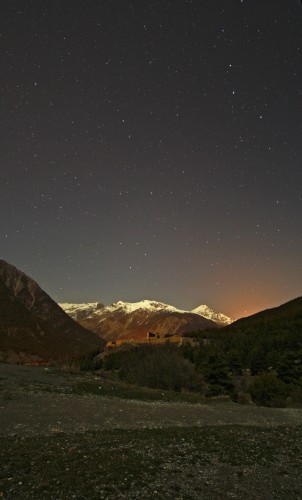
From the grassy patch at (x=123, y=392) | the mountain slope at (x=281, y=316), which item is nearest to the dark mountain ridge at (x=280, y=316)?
the mountain slope at (x=281, y=316)

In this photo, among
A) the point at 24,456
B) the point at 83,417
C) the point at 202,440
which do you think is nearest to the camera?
the point at 24,456

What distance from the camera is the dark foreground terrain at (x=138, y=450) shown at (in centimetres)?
948

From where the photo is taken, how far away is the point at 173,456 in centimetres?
1220

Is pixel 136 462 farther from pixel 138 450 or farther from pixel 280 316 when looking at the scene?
pixel 280 316

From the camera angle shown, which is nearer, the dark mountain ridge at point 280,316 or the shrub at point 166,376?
the shrub at point 166,376

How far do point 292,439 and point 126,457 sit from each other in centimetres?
857

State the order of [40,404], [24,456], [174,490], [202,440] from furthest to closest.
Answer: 1. [40,404]
2. [202,440]
3. [24,456]
4. [174,490]

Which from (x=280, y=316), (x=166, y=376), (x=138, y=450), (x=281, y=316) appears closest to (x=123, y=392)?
(x=166, y=376)

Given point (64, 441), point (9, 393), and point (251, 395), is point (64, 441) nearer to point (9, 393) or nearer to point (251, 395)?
point (9, 393)

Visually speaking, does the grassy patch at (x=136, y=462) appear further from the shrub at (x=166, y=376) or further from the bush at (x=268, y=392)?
the bush at (x=268, y=392)

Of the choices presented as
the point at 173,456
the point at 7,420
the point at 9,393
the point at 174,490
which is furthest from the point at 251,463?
the point at 9,393

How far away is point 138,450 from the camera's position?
12.5 meters

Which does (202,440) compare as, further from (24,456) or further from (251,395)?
(251,395)

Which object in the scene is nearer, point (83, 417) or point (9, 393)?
point (83, 417)
